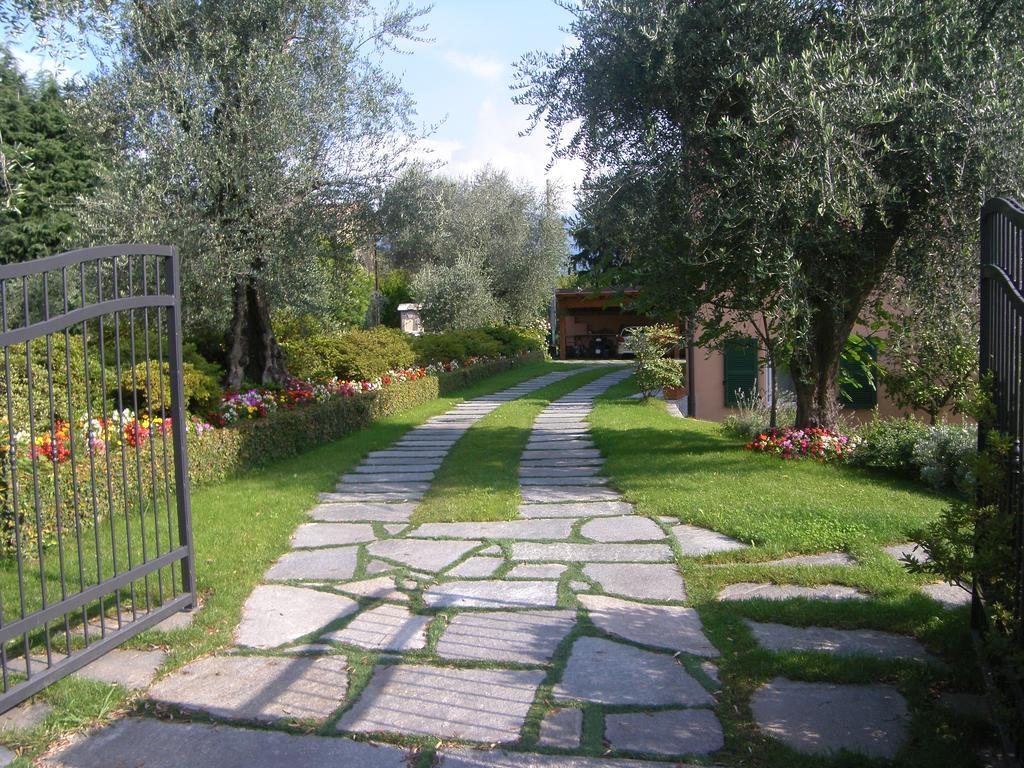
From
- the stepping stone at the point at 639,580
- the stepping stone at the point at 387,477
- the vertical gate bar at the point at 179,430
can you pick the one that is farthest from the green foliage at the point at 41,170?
the stepping stone at the point at 639,580

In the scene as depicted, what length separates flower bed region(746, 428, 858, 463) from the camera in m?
7.93

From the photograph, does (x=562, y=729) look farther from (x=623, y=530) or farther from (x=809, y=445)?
(x=809, y=445)

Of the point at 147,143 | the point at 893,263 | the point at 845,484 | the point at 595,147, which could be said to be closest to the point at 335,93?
the point at 147,143

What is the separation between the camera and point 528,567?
4797 mm

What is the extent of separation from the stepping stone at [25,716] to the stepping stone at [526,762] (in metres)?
1.54

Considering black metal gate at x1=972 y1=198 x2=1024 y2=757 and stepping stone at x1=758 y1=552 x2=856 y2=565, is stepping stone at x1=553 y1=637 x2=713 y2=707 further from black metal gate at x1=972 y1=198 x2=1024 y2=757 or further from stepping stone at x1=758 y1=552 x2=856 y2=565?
stepping stone at x1=758 y1=552 x2=856 y2=565

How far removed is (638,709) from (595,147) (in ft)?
18.8

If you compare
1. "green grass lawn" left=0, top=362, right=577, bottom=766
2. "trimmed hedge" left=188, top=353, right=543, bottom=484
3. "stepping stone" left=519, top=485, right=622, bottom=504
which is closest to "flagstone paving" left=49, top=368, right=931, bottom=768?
"green grass lawn" left=0, top=362, right=577, bottom=766

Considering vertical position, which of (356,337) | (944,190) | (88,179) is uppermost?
(88,179)

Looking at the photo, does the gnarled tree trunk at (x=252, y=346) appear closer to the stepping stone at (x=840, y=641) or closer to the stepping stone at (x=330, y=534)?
the stepping stone at (x=330, y=534)

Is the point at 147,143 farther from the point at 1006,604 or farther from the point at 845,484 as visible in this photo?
the point at 1006,604

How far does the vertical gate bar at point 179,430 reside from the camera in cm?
415

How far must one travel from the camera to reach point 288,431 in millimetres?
9211

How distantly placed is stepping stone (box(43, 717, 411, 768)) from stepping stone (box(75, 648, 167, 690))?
0.39 meters
